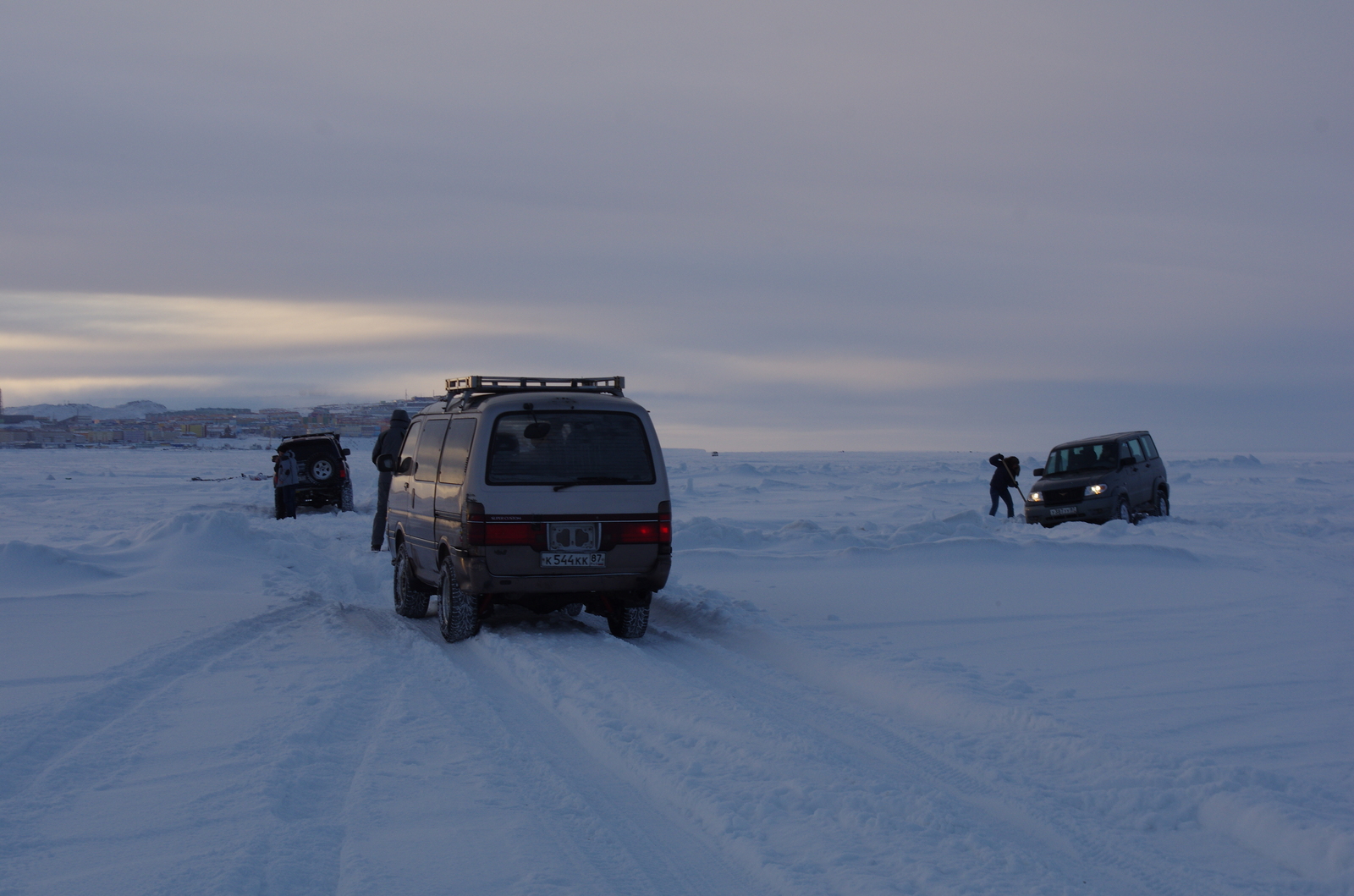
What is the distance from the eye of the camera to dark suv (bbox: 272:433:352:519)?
2503 centimetres

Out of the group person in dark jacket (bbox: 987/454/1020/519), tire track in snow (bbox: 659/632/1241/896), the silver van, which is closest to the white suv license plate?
the silver van

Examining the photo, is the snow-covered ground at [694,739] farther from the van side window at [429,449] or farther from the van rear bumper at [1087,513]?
the van rear bumper at [1087,513]

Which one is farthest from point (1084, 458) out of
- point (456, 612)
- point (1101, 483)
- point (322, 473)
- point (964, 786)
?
point (964, 786)

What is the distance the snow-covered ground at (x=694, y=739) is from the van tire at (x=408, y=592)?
0.34 metres

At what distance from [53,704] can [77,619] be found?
3.63 meters

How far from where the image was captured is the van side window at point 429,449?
9.80m

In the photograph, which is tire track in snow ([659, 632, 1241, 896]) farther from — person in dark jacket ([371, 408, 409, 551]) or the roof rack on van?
person in dark jacket ([371, 408, 409, 551])

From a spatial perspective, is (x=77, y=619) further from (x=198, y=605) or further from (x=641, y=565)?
(x=641, y=565)

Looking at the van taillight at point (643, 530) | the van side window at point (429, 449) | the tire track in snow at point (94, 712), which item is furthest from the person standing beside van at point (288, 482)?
the van taillight at point (643, 530)

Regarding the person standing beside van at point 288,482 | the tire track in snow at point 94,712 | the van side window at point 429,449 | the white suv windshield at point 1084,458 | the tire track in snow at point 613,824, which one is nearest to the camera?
the tire track in snow at point 613,824

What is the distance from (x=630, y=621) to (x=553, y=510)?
131cm

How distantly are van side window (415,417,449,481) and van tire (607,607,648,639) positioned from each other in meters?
2.27

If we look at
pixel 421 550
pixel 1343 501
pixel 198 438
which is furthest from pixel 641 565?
pixel 198 438

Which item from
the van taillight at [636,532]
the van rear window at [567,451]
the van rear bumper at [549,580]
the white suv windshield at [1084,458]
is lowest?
the van rear bumper at [549,580]
